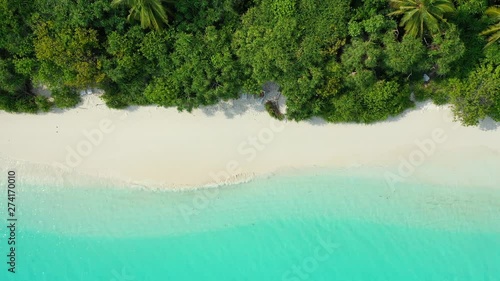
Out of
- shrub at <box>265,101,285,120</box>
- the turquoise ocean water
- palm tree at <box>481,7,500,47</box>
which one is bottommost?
the turquoise ocean water

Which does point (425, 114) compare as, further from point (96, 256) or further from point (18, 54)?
point (18, 54)

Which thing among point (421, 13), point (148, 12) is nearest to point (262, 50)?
point (148, 12)

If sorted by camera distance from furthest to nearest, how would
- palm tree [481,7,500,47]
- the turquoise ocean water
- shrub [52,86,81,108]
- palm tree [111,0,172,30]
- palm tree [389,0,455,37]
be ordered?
the turquoise ocean water → shrub [52,86,81,108] → palm tree [481,7,500,47] → palm tree [111,0,172,30] → palm tree [389,0,455,37]

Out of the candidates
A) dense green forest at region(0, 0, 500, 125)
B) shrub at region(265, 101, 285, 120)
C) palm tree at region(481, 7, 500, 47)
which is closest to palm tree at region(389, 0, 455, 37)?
dense green forest at region(0, 0, 500, 125)

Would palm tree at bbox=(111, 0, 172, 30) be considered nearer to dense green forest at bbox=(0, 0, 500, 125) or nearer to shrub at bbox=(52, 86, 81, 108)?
dense green forest at bbox=(0, 0, 500, 125)

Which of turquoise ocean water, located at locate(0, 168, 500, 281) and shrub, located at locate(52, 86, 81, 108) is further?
turquoise ocean water, located at locate(0, 168, 500, 281)

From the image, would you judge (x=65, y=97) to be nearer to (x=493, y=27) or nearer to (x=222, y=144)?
(x=222, y=144)
